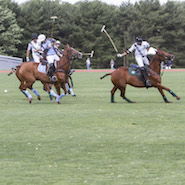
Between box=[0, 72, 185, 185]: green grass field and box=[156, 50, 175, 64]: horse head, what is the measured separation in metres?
2.71

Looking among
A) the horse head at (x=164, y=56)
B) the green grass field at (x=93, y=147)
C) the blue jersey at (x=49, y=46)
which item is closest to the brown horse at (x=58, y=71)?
the blue jersey at (x=49, y=46)

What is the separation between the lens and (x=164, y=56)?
50.6 feet

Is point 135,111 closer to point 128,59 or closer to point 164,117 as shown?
point 164,117

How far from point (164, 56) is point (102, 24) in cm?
6716

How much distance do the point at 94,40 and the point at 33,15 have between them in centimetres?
1063

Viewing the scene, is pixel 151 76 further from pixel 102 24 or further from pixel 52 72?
pixel 102 24

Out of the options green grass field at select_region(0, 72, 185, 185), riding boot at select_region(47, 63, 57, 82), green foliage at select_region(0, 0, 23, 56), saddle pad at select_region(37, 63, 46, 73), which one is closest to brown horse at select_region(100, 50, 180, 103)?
riding boot at select_region(47, 63, 57, 82)

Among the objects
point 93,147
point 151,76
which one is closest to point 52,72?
point 151,76

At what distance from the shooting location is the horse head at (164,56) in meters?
15.4

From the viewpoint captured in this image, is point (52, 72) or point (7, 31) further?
point (7, 31)

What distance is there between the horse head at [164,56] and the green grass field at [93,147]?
2712mm

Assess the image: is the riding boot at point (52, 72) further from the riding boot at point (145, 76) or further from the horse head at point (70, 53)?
the riding boot at point (145, 76)

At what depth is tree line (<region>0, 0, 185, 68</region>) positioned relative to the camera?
78250 mm

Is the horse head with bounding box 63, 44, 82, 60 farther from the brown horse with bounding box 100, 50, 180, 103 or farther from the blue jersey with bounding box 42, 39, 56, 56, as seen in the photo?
the brown horse with bounding box 100, 50, 180, 103
